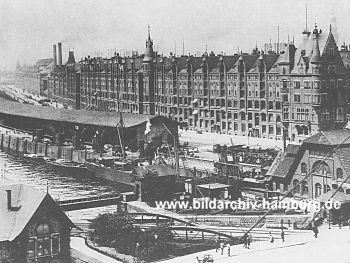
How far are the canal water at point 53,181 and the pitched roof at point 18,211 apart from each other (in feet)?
57.8

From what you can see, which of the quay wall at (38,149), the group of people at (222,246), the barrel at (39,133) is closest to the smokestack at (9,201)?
the group of people at (222,246)

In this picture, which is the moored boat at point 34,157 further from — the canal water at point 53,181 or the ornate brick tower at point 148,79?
the ornate brick tower at point 148,79

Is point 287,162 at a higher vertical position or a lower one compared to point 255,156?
higher

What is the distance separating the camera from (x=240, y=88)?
64.9 meters

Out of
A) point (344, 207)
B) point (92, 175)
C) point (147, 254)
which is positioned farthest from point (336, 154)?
point (92, 175)

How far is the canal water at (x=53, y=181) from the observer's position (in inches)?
1684

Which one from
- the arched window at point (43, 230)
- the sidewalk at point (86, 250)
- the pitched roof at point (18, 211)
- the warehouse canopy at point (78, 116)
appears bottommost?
the sidewalk at point (86, 250)

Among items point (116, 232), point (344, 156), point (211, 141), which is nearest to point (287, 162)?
point (344, 156)

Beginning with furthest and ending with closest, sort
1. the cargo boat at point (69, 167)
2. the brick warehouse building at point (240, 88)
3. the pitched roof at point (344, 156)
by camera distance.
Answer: the brick warehouse building at point (240, 88) → the cargo boat at point (69, 167) → the pitched roof at point (344, 156)

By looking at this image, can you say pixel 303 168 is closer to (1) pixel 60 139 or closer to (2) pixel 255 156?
(2) pixel 255 156

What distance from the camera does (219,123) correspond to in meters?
67.7

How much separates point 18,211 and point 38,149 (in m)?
44.3

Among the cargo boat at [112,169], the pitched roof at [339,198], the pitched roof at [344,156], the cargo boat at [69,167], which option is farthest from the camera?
the cargo boat at [69,167]

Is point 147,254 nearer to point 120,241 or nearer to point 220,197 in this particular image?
point 120,241
